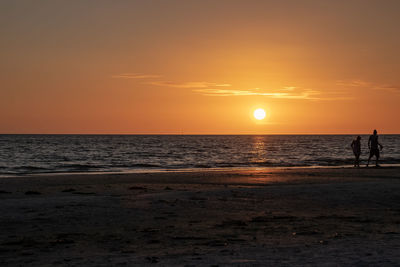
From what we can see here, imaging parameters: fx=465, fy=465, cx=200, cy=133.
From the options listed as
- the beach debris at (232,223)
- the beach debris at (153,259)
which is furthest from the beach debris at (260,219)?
the beach debris at (153,259)

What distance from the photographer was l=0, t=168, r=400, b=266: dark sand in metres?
7.59

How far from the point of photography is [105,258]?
771 centimetres

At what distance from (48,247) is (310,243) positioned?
4.87 m

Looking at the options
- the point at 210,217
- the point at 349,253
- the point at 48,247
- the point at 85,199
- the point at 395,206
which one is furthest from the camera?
the point at 85,199

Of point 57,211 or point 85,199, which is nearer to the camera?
point 57,211

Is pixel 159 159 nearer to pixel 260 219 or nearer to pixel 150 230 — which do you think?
pixel 260 219

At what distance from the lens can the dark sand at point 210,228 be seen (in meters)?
7.59

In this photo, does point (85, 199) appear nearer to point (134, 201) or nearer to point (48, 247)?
point (134, 201)

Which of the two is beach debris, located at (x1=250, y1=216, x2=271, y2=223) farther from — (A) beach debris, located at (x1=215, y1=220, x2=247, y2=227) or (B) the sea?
(B) the sea

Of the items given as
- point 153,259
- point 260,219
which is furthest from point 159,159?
point 153,259

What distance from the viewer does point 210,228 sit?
10422mm

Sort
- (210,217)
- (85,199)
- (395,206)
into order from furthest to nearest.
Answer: (85,199)
(395,206)
(210,217)

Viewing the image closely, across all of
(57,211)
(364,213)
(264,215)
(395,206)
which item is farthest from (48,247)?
(395,206)

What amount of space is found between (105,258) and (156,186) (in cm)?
1249
